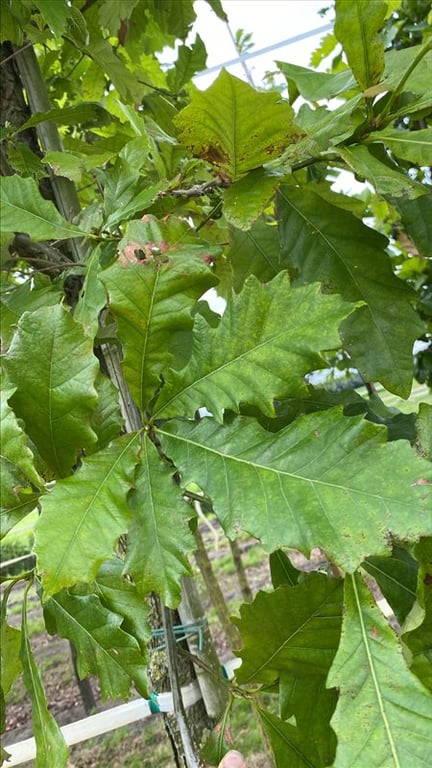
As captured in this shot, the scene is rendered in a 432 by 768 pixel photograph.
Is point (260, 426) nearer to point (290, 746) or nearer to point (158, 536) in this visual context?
point (158, 536)

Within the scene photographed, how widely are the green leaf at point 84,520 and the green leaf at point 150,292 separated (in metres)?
0.07

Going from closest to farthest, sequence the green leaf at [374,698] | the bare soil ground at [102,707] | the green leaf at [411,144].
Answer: the green leaf at [374,698]
the green leaf at [411,144]
the bare soil ground at [102,707]

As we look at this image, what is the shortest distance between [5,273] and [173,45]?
93 centimetres

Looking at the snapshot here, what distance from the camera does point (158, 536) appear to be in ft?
1.24

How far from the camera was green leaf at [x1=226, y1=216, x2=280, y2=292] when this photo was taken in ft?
1.82

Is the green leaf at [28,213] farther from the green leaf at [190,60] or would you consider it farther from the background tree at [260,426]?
the green leaf at [190,60]

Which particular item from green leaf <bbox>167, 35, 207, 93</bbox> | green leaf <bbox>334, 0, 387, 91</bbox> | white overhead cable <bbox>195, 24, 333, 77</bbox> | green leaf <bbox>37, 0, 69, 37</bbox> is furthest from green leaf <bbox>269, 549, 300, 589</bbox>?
white overhead cable <bbox>195, 24, 333, 77</bbox>

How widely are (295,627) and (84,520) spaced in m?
0.17

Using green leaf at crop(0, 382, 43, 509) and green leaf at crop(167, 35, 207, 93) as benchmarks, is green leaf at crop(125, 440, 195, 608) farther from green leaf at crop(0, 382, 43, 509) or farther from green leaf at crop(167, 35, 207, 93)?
green leaf at crop(167, 35, 207, 93)

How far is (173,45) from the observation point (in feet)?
4.91

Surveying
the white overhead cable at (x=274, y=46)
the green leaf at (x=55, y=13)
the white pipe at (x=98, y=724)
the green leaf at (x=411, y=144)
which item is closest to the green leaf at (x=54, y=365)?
the green leaf at (x=411, y=144)

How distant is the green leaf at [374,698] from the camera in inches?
12.4

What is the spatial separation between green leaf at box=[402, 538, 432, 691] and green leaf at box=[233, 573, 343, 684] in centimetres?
6

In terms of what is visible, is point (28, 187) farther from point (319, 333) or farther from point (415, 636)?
point (415, 636)
